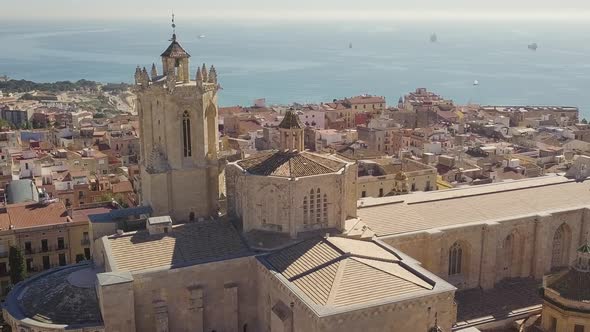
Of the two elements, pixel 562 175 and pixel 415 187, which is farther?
pixel 415 187

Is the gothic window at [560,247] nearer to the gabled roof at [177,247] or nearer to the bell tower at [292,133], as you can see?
the bell tower at [292,133]

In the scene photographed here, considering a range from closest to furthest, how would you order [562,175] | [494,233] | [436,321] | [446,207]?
[436,321], [494,233], [446,207], [562,175]

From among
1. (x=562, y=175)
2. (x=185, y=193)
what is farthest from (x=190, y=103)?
(x=562, y=175)

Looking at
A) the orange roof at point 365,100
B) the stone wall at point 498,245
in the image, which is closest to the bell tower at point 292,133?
the stone wall at point 498,245

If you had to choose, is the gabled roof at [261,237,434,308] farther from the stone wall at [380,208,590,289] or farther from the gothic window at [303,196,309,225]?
the stone wall at [380,208,590,289]

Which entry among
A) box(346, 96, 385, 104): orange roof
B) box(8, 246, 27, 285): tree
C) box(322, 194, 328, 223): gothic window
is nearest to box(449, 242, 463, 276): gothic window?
box(322, 194, 328, 223): gothic window

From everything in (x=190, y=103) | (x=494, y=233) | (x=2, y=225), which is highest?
(x=190, y=103)

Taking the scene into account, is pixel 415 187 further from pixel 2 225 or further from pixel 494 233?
pixel 2 225
